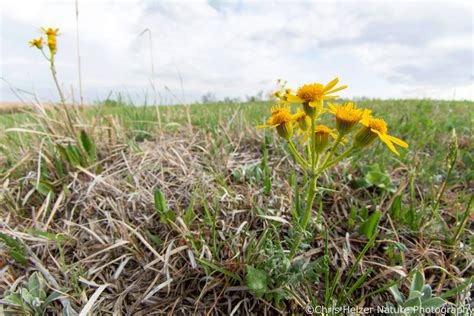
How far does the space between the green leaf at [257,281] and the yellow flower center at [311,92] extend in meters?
0.79

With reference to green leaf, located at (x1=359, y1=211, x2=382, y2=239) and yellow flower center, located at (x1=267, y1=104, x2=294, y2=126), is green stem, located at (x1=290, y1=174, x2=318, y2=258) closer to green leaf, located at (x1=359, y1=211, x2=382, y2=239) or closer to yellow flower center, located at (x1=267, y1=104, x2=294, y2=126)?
yellow flower center, located at (x1=267, y1=104, x2=294, y2=126)

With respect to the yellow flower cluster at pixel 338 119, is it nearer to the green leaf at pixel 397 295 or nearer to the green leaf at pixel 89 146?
the green leaf at pixel 397 295

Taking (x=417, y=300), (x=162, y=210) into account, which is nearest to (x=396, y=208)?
(x=417, y=300)

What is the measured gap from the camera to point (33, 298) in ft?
4.51

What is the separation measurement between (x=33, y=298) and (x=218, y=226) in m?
1.00

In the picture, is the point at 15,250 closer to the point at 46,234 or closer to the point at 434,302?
the point at 46,234

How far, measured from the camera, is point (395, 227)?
5.59 ft

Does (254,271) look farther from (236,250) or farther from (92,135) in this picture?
(92,135)

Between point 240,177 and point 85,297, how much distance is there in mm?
1157

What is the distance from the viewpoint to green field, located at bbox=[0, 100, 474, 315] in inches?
53.8

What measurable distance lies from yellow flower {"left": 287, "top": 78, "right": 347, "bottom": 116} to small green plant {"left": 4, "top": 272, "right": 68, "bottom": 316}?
1.47 m

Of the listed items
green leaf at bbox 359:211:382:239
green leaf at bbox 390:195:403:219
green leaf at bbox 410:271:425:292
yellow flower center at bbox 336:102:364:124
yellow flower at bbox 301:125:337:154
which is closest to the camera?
yellow flower center at bbox 336:102:364:124

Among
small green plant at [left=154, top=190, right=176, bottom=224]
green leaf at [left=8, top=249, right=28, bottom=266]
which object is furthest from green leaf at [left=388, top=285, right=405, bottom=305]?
green leaf at [left=8, top=249, right=28, bottom=266]

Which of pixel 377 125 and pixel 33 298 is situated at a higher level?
pixel 377 125
